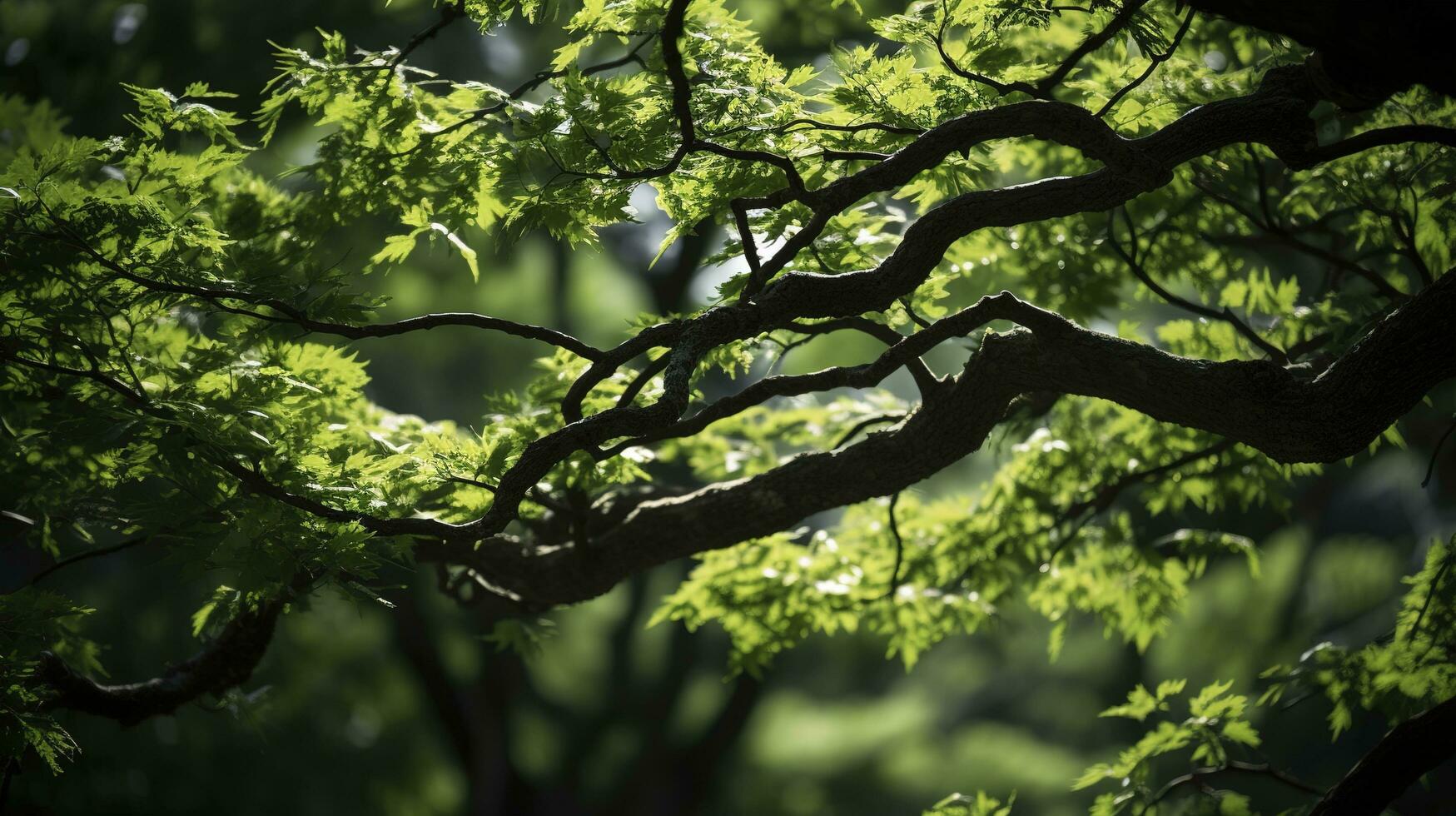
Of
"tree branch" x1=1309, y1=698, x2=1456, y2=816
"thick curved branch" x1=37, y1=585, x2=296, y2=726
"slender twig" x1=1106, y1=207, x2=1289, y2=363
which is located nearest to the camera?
"tree branch" x1=1309, y1=698, x2=1456, y2=816

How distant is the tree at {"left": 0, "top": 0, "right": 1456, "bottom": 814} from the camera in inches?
108

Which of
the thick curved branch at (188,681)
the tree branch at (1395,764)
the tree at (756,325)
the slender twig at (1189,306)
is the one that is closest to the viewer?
the tree at (756,325)

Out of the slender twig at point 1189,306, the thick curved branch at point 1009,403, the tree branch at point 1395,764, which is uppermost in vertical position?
the slender twig at point 1189,306

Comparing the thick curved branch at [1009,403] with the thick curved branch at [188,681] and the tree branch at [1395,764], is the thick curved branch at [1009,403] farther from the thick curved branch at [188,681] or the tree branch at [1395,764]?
the tree branch at [1395,764]

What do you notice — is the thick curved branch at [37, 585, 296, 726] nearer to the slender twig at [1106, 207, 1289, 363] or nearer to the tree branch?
the slender twig at [1106, 207, 1289, 363]

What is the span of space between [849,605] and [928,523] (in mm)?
583

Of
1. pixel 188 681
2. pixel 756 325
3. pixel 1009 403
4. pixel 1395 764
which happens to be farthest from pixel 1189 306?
pixel 188 681

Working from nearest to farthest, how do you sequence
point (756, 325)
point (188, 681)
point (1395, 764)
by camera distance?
point (756, 325) → point (1395, 764) → point (188, 681)

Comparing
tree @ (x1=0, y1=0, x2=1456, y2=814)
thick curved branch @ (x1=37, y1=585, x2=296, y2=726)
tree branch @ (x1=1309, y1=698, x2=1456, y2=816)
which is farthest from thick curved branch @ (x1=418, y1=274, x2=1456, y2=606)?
tree branch @ (x1=1309, y1=698, x2=1456, y2=816)

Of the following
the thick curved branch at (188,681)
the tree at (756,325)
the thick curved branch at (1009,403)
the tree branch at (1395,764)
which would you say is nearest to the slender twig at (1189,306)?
the tree at (756,325)

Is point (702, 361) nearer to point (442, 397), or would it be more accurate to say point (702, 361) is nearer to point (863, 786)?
point (442, 397)

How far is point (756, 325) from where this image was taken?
9.31 feet

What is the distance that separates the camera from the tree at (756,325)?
274 centimetres

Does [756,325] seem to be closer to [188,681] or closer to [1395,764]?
[1395,764]
